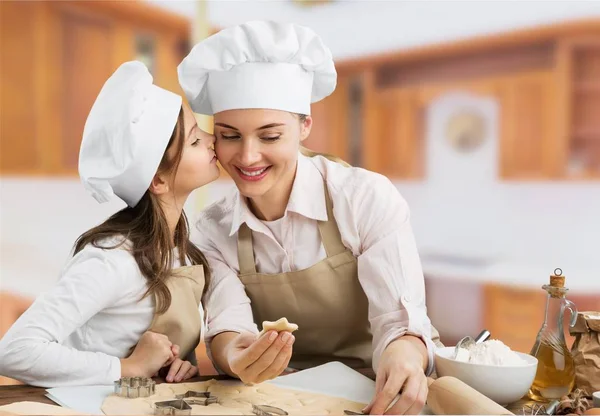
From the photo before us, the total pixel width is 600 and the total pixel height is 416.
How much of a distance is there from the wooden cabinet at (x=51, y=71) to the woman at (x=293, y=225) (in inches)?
128

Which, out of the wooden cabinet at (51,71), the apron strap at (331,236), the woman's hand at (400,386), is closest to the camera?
the woman's hand at (400,386)

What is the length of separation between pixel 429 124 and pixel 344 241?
423cm

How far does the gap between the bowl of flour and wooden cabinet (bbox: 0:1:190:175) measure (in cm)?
385

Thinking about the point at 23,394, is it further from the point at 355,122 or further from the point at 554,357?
the point at 355,122

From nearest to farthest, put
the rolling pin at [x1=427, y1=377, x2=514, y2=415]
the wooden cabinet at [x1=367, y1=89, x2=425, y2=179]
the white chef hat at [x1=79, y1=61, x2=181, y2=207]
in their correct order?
the rolling pin at [x1=427, y1=377, x2=514, y2=415] < the white chef hat at [x1=79, y1=61, x2=181, y2=207] < the wooden cabinet at [x1=367, y1=89, x2=425, y2=179]

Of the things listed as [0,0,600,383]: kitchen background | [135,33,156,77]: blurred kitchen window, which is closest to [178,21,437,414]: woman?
[0,0,600,383]: kitchen background

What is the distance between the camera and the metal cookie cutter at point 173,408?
1.15m

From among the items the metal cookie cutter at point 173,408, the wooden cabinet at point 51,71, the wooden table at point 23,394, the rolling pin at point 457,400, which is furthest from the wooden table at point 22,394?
the wooden cabinet at point 51,71

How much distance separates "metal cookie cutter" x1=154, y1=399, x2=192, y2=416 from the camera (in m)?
1.15

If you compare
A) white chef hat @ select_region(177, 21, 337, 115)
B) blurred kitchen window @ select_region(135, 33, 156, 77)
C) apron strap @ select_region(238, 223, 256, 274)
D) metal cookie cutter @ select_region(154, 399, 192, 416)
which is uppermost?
blurred kitchen window @ select_region(135, 33, 156, 77)

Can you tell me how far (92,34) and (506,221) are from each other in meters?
3.21

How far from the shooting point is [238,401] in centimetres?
129

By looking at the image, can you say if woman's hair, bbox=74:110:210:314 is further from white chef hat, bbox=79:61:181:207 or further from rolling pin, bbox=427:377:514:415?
rolling pin, bbox=427:377:514:415

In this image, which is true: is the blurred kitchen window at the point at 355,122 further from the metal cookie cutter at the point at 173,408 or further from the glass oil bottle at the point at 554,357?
the metal cookie cutter at the point at 173,408
